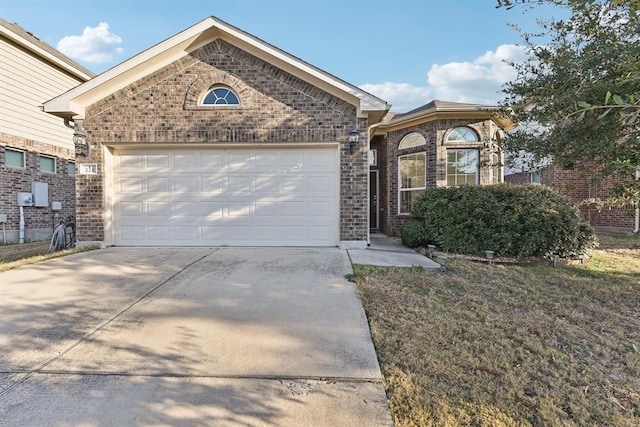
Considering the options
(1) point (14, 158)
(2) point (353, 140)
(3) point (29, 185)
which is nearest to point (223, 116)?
(2) point (353, 140)

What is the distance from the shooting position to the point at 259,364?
2877 millimetres

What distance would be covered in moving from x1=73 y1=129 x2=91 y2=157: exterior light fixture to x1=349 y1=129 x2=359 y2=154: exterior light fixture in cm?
591

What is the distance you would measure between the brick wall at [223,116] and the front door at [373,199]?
175 inches

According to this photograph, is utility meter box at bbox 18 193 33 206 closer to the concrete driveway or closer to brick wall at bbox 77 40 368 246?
brick wall at bbox 77 40 368 246

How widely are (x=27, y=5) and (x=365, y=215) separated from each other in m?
10.6

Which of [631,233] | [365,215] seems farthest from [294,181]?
[631,233]

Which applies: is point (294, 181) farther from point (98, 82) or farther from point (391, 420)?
point (391, 420)

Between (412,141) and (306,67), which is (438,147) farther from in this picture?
(306,67)

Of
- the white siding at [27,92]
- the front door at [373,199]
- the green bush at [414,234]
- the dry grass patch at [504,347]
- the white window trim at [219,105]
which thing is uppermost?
the white siding at [27,92]

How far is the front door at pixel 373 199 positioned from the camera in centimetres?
1186

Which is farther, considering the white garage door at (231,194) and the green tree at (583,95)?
the white garage door at (231,194)

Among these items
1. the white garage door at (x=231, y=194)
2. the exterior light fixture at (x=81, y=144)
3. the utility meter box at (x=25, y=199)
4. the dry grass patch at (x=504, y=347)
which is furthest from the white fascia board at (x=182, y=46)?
the utility meter box at (x=25, y=199)

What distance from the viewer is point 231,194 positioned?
7.70 meters

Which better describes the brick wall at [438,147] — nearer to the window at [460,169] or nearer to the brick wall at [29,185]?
the window at [460,169]
